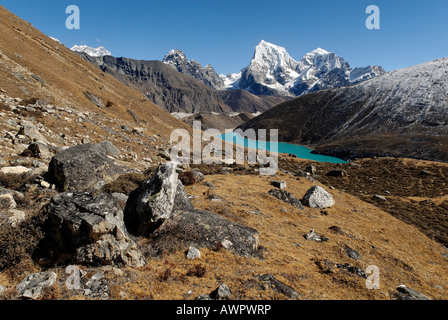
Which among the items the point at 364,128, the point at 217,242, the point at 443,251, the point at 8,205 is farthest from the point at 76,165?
the point at 364,128

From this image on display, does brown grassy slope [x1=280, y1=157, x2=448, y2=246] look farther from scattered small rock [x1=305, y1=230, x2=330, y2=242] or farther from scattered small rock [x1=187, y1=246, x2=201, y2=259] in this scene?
scattered small rock [x1=187, y1=246, x2=201, y2=259]

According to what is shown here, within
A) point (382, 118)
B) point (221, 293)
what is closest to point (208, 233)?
point (221, 293)

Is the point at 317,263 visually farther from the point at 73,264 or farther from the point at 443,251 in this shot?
the point at 443,251

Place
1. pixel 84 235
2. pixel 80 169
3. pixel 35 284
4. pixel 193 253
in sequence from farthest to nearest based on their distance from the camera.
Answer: pixel 80 169
pixel 193 253
pixel 84 235
pixel 35 284

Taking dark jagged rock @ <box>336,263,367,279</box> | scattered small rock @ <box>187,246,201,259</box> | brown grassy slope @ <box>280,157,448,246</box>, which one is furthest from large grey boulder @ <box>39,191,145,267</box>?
brown grassy slope @ <box>280,157,448,246</box>

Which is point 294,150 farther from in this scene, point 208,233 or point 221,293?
point 221,293
